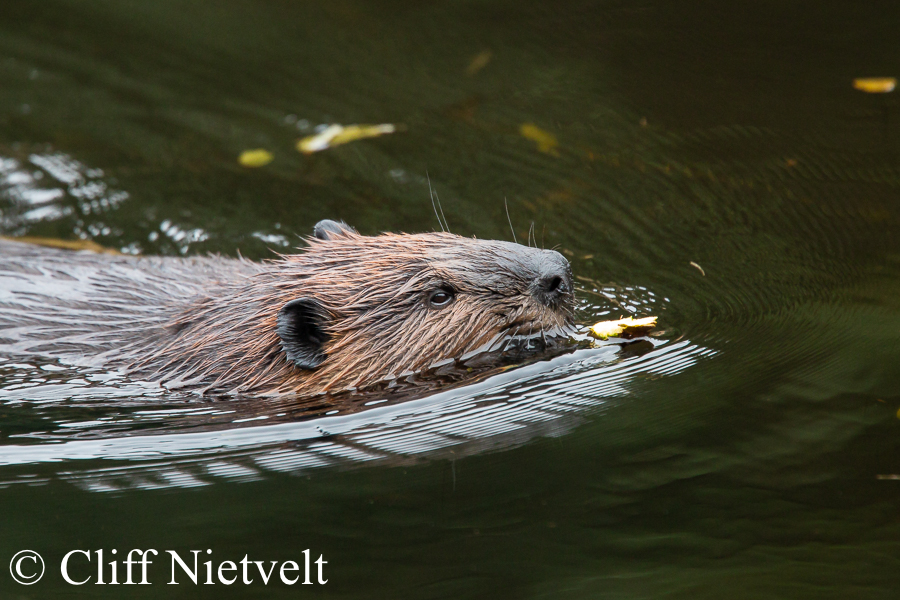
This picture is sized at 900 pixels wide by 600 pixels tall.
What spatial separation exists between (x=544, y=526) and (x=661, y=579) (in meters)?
0.44

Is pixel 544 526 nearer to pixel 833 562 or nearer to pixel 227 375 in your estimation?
pixel 833 562

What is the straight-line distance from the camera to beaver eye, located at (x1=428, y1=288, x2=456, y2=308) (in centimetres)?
466

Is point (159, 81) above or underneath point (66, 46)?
underneath

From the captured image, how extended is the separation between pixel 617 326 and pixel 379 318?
1202mm

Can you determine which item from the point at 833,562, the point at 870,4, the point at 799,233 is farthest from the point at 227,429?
the point at 870,4

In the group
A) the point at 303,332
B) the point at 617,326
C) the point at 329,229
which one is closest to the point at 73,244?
the point at 329,229

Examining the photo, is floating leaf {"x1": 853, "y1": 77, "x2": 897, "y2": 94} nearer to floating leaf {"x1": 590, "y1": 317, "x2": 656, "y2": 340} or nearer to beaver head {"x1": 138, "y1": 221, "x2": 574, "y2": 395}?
floating leaf {"x1": 590, "y1": 317, "x2": 656, "y2": 340}

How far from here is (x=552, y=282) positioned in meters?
4.56

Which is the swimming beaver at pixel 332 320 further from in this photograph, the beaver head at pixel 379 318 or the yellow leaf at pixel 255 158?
the yellow leaf at pixel 255 158

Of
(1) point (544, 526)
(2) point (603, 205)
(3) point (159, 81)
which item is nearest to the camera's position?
(1) point (544, 526)

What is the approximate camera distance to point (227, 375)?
474 centimetres

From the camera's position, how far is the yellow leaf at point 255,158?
7762mm

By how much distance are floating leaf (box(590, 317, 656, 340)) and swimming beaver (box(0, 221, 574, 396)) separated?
19cm

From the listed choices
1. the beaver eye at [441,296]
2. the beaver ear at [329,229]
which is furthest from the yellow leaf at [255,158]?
the beaver eye at [441,296]
